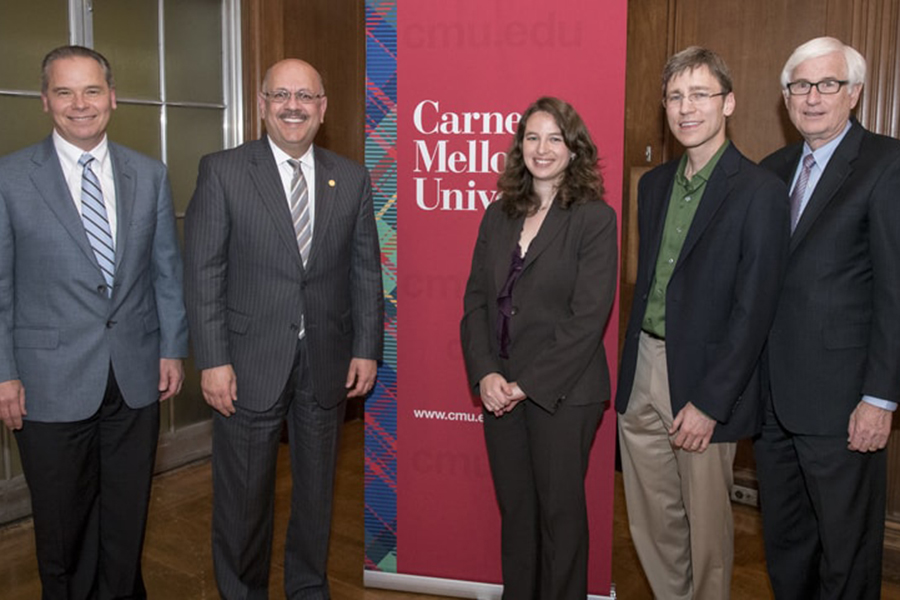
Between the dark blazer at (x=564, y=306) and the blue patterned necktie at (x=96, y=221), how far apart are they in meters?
1.14

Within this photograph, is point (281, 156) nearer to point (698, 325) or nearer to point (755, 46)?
point (698, 325)

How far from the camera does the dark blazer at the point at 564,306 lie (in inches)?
92.9

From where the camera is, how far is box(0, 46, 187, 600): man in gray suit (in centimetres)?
232

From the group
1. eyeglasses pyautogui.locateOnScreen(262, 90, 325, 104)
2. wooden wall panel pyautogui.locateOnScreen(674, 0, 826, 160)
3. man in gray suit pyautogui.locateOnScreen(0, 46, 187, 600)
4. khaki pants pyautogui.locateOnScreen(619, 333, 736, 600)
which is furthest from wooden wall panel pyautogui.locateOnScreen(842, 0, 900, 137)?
man in gray suit pyautogui.locateOnScreen(0, 46, 187, 600)

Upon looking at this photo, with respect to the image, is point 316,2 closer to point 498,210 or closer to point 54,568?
point 498,210

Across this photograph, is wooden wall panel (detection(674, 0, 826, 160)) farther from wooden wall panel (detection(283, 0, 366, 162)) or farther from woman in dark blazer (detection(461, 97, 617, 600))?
wooden wall panel (detection(283, 0, 366, 162))

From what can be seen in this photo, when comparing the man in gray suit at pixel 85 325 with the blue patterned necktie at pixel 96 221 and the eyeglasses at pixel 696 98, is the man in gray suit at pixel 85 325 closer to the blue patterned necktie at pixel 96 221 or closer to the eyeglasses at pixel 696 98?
the blue patterned necktie at pixel 96 221

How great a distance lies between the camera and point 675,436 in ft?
7.55

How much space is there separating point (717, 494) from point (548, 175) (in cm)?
105

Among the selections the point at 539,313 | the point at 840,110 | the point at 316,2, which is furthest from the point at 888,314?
the point at 316,2

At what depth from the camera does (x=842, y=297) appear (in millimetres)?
2189

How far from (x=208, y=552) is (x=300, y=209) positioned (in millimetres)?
1664

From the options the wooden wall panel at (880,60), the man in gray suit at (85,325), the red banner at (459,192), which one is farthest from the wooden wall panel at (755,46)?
the man in gray suit at (85,325)

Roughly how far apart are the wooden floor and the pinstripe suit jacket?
1.01 m
